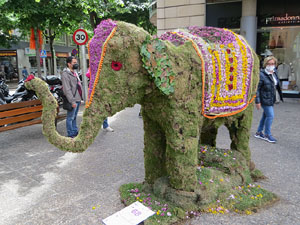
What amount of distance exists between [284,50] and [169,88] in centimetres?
1014

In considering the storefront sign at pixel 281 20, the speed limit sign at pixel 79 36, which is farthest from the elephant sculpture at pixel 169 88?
the storefront sign at pixel 281 20

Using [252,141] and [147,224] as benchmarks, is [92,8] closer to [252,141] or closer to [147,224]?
[252,141]

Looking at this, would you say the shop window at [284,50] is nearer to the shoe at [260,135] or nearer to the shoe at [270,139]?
the shoe at [260,135]

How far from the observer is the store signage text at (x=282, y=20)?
981 cm

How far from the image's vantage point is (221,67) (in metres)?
2.86

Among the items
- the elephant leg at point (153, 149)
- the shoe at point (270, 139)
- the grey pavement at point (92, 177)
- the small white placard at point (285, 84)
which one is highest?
the small white placard at point (285, 84)

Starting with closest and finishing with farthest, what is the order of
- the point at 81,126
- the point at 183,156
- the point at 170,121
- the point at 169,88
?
the point at 81,126, the point at 169,88, the point at 170,121, the point at 183,156

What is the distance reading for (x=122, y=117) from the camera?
27.0ft

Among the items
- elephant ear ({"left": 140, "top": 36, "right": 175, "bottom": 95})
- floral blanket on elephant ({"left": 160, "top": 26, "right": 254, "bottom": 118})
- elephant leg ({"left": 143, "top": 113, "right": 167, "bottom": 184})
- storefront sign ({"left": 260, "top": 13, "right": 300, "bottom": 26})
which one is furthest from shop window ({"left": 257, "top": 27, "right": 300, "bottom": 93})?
elephant ear ({"left": 140, "top": 36, "right": 175, "bottom": 95})

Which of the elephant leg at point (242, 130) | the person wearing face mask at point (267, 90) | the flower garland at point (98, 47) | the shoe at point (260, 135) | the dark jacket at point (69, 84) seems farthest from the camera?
the shoe at point (260, 135)

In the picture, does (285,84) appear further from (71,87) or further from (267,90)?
(71,87)

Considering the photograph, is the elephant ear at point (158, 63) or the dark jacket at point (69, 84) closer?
the elephant ear at point (158, 63)

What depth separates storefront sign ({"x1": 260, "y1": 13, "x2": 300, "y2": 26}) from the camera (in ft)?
32.2

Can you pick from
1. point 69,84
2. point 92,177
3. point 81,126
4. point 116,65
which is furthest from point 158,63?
point 69,84
